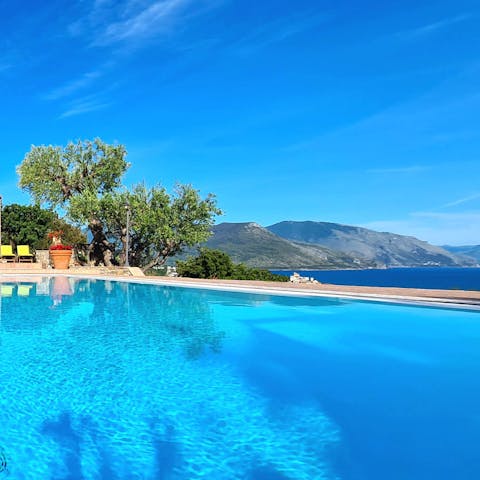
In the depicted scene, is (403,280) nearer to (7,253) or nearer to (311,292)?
(7,253)

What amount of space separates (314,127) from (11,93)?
24.2 meters

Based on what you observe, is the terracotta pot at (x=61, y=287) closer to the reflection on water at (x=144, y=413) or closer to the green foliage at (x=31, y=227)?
the reflection on water at (x=144, y=413)

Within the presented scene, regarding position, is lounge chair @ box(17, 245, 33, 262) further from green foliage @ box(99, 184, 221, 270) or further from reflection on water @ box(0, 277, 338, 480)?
reflection on water @ box(0, 277, 338, 480)

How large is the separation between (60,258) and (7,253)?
2.82m

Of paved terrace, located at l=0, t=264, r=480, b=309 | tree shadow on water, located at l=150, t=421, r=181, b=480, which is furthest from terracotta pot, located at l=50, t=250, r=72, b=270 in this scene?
tree shadow on water, located at l=150, t=421, r=181, b=480

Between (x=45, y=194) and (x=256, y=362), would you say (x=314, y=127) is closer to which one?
(x=45, y=194)

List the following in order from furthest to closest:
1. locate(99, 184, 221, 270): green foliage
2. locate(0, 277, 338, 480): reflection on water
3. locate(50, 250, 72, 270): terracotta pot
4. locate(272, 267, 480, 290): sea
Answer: locate(272, 267, 480, 290): sea < locate(99, 184, 221, 270): green foliage < locate(50, 250, 72, 270): terracotta pot < locate(0, 277, 338, 480): reflection on water

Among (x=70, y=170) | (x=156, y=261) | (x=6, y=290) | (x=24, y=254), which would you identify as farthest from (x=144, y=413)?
(x=70, y=170)

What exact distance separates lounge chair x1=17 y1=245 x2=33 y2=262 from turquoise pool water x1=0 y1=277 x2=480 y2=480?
1386 cm

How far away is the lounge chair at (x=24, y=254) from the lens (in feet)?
73.9

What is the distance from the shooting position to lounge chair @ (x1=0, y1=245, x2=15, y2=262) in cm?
2212

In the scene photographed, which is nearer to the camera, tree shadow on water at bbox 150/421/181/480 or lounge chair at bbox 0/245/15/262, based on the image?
tree shadow on water at bbox 150/421/181/480

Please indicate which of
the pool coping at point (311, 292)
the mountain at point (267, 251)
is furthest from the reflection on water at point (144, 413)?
the mountain at point (267, 251)

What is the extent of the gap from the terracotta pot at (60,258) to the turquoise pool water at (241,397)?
40.5 ft
